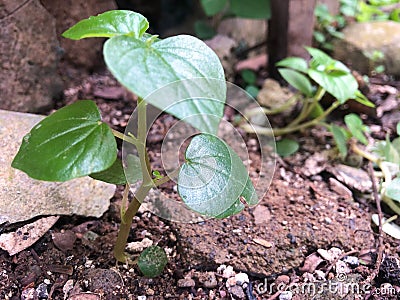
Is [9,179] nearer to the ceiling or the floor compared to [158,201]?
nearer to the ceiling

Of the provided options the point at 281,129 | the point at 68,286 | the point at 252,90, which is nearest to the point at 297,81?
the point at 281,129

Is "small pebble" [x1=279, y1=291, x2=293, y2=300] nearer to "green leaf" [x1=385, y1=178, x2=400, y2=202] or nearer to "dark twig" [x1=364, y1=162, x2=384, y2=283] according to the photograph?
"dark twig" [x1=364, y1=162, x2=384, y2=283]

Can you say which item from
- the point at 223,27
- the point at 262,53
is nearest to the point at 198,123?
the point at 223,27

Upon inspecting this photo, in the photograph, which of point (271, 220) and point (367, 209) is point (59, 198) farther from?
point (367, 209)

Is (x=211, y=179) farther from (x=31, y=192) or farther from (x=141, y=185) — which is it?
(x=31, y=192)

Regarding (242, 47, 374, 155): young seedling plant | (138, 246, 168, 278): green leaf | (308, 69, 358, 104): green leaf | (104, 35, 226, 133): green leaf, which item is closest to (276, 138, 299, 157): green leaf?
(242, 47, 374, 155): young seedling plant

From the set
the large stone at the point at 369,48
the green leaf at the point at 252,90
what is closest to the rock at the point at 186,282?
the green leaf at the point at 252,90
